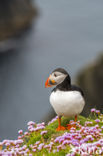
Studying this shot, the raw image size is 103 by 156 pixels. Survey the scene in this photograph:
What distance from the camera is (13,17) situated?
119625mm

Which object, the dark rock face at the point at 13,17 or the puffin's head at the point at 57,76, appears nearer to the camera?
the puffin's head at the point at 57,76

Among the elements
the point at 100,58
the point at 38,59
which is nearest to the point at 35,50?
the point at 38,59

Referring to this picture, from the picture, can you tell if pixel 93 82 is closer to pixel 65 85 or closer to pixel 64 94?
pixel 65 85

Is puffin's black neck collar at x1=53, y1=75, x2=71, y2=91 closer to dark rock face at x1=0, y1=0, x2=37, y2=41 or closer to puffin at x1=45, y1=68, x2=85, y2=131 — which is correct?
puffin at x1=45, y1=68, x2=85, y2=131

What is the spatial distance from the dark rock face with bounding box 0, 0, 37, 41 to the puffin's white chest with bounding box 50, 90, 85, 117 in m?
105

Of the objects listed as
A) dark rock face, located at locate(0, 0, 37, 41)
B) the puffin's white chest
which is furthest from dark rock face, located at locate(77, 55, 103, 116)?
dark rock face, located at locate(0, 0, 37, 41)

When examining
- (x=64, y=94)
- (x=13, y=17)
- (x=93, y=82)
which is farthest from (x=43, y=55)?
(x=64, y=94)

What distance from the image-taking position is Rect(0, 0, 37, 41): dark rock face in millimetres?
115225

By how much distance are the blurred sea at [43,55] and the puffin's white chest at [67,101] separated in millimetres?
43039

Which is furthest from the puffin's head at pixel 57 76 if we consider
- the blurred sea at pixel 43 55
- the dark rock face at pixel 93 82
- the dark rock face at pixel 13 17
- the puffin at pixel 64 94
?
the dark rock face at pixel 13 17

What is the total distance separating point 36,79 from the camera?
252ft

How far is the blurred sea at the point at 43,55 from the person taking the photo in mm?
63219

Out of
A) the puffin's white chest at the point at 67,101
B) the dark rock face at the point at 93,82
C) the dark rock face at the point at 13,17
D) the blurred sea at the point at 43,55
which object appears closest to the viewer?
the puffin's white chest at the point at 67,101

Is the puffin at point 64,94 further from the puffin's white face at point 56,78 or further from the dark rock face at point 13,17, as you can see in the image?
the dark rock face at point 13,17
